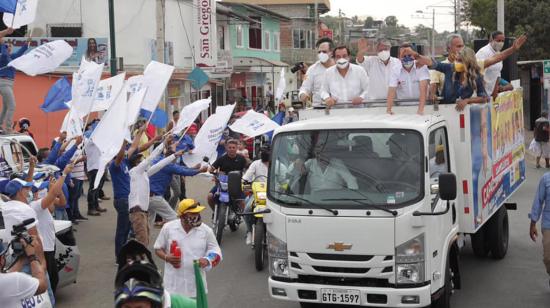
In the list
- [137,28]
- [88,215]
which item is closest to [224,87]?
[137,28]

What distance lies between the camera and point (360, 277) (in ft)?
26.1

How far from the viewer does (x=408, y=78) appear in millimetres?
10234

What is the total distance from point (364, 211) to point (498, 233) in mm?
4210

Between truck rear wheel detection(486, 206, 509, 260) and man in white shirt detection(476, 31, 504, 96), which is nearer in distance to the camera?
truck rear wheel detection(486, 206, 509, 260)

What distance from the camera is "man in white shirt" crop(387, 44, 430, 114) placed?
9898mm

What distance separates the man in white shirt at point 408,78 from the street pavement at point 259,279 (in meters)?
2.56

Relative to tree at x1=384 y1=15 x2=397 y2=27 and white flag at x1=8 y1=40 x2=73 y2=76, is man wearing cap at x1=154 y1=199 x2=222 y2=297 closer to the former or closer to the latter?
white flag at x1=8 y1=40 x2=73 y2=76

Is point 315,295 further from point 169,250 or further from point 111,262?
point 111,262

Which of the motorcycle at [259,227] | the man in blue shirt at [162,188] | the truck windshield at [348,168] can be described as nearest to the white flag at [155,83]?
the man in blue shirt at [162,188]

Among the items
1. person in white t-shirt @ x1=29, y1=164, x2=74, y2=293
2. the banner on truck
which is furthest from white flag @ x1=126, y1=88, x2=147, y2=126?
the banner on truck

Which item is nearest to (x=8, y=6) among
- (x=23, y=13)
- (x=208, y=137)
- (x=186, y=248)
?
(x=23, y=13)

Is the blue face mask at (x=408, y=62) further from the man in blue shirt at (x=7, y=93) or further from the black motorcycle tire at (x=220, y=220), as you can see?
the man in blue shirt at (x=7, y=93)

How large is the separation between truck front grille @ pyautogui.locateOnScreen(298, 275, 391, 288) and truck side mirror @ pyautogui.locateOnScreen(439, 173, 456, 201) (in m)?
1.02

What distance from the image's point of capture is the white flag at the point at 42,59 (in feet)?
43.2
